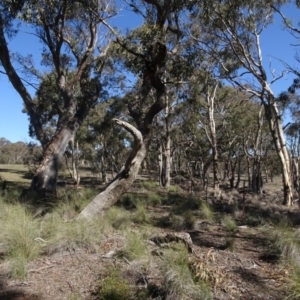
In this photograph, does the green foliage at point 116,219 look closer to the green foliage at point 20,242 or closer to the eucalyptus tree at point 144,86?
the eucalyptus tree at point 144,86

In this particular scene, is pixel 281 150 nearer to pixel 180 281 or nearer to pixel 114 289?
pixel 180 281

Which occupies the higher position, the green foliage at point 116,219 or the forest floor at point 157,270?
the green foliage at point 116,219

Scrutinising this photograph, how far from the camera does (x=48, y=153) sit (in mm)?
12164

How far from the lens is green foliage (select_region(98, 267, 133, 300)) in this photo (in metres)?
4.05

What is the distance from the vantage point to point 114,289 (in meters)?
4.11

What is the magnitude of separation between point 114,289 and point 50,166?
8.53m

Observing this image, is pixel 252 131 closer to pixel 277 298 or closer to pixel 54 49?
pixel 54 49

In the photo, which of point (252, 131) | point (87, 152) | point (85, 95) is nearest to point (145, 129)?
point (85, 95)

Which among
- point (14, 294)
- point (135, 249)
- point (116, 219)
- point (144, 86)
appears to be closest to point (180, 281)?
point (135, 249)

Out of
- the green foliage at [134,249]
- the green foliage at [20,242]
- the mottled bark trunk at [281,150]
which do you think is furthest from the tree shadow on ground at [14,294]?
the mottled bark trunk at [281,150]

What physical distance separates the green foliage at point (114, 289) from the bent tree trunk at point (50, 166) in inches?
299

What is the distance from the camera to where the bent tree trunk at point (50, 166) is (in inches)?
464

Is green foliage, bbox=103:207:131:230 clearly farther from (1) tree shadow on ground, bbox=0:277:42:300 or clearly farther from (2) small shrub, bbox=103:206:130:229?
(1) tree shadow on ground, bbox=0:277:42:300

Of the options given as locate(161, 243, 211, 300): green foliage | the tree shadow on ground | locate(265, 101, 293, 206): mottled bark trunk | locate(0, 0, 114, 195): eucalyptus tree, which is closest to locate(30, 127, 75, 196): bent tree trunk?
locate(0, 0, 114, 195): eucalyptus tree
